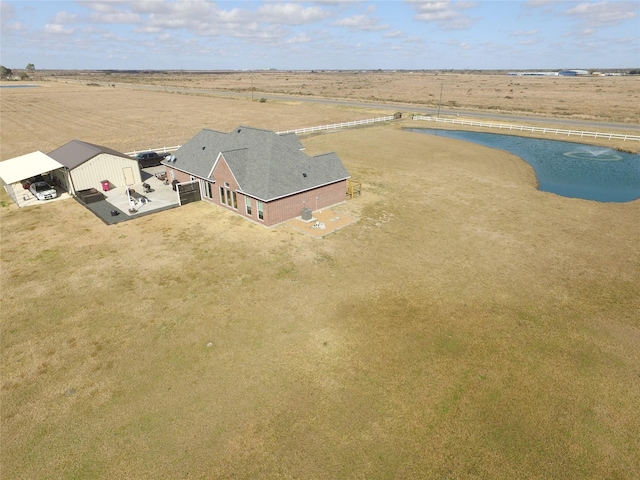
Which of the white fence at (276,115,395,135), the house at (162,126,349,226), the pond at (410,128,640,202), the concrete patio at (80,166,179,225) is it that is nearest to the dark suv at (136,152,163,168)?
the concrete patio at (80,166,179,225)

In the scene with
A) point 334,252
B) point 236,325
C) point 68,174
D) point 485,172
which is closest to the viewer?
point 236,325

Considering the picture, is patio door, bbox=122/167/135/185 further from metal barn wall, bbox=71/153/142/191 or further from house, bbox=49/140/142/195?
metal barn wall, bbox=71/153/142/191

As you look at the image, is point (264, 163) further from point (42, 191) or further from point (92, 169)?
point (42, 191)

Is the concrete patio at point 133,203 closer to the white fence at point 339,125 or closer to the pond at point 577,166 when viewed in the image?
the white fence at point 339,125

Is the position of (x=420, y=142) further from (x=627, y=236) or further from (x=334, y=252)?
(x=334, y=252)

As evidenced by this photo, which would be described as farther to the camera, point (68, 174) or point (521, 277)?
point (68, 174)

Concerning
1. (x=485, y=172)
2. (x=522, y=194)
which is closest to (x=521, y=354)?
(x=522, y=194)
